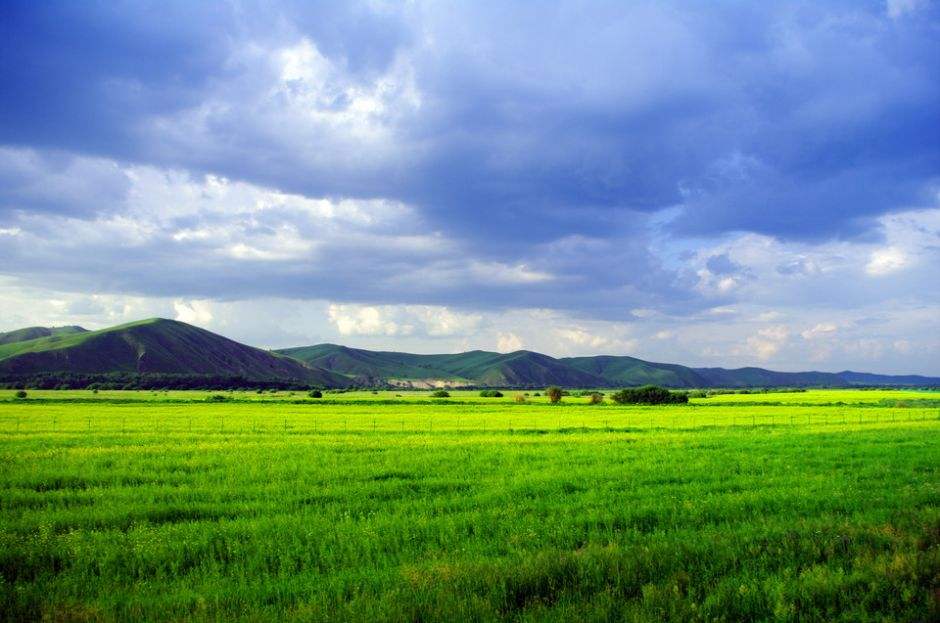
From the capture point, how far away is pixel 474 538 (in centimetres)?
1184

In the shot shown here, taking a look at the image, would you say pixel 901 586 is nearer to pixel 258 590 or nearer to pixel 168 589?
pixel 258 590

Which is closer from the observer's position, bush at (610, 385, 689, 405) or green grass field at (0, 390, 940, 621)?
green grass field at (0, 390, 940, 621)

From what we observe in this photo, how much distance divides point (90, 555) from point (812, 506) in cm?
1538

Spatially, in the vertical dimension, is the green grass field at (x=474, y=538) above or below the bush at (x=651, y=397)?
above

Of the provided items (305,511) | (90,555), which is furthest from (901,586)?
(90,555)

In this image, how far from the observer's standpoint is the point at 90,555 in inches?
432

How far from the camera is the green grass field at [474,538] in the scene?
825 cm

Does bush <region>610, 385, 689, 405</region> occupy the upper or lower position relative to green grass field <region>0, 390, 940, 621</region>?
lower

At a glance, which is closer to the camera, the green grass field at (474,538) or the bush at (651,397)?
the green grass field at (474,538)

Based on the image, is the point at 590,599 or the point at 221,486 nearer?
the point at 590,599

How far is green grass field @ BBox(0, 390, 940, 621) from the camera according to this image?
27.1ft

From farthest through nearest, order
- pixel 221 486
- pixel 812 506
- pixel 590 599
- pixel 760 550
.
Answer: pixel 221 486 → pixel 812 506 → pixel 760 550 → pixel 590 599

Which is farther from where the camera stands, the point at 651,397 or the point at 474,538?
the point at 651,397

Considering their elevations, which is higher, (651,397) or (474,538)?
(474,538)
